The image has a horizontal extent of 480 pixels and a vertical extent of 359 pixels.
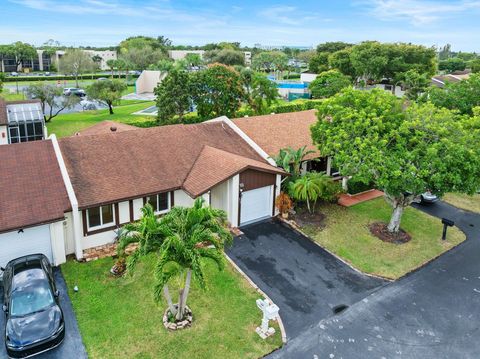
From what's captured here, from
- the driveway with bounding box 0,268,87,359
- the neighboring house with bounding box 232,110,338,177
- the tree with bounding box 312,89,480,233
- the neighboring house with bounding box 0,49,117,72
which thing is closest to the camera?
the driveway with bounding box 0,268,87,359

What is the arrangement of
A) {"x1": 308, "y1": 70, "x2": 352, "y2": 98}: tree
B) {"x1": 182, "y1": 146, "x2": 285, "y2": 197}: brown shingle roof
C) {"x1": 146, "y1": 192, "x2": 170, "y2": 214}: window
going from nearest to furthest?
{"x1": 182, "y1": 146, "x2": 285, "y2": 197}: brown shingle roof
{"x1": 146, "y1": 192, "x2": 170, "y2": 214}: window
{"x1": 308, "y1": 70, "x2": 352, "y2": 98}: tree

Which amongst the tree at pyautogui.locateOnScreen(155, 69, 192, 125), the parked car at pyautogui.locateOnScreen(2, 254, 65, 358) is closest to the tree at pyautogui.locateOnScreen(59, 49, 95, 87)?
the tree at pyautogui.locateOnScreen(155, 69, 192, 125)

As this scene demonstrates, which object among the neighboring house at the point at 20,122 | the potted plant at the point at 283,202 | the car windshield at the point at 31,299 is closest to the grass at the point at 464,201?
the potted plant at the point at 283,202

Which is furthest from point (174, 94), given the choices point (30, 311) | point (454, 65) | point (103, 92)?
point (454, 65)

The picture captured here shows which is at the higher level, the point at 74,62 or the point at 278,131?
the point at 74,62

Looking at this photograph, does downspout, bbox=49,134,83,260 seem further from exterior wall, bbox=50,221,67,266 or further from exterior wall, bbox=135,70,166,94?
exterior wall, bbox=135,70,166,94

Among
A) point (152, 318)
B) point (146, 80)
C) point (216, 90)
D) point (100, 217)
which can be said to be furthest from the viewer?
point (146, 80)

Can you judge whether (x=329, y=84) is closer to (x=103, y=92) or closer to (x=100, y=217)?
(x=103, y=92)

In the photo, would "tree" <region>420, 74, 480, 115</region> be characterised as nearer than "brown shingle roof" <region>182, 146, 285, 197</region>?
No
